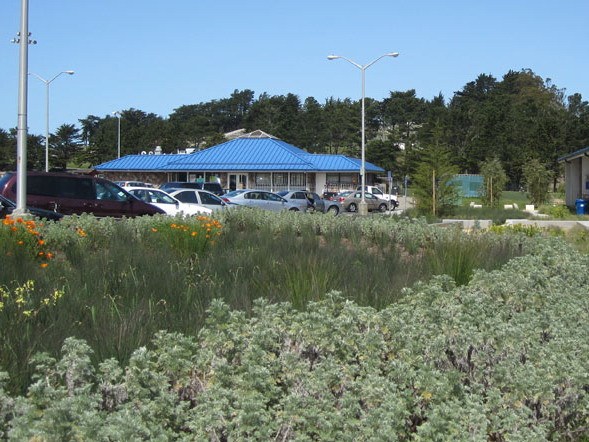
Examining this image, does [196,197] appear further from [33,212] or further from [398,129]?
[398,129]

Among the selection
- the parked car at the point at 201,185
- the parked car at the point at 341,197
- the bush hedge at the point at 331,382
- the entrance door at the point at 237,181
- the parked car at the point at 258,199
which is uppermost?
the entrance door at the point at 237,181

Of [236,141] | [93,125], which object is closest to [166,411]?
[236,141]

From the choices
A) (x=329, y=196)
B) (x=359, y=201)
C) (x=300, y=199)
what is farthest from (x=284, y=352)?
(x=329, y=196)

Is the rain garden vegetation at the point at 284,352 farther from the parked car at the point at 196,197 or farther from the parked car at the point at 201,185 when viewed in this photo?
the parked car at the point at 201,185

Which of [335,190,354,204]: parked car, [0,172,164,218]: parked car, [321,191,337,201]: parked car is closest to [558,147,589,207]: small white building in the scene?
[335,190,354,204]: parked car

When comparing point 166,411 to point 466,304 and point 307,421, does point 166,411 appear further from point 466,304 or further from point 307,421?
point 466,304

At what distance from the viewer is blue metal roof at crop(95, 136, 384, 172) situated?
209 ft

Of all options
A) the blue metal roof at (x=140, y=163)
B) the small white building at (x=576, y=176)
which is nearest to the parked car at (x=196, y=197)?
the small white building at (x=576, y=176)

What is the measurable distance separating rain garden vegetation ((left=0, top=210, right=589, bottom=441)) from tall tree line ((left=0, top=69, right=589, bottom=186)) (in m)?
64.3

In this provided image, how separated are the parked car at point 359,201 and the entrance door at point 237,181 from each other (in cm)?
1413

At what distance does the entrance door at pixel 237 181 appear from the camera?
65.8 metres

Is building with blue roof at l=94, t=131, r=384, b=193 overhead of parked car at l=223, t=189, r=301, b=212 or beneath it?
overhead

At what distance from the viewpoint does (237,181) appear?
66.1 m

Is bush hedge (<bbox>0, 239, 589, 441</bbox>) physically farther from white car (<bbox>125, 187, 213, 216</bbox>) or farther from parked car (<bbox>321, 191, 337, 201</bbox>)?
parked car (<bbox>321, 191, 337, 201</bbox>)
